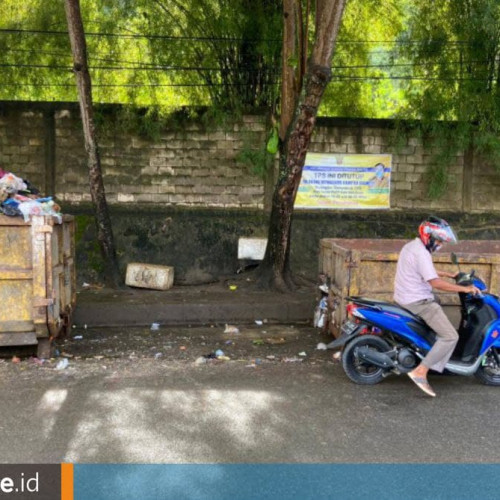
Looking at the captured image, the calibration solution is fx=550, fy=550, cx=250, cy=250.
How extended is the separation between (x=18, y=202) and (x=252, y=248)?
5096 mm

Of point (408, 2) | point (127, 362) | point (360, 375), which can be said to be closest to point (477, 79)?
point (408, 2)

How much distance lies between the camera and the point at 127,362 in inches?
230

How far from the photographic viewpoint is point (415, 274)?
199 inches

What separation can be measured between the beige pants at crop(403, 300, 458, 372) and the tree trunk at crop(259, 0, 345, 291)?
13.1 ft

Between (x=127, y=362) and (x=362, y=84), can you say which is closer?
(x=127, y=362)

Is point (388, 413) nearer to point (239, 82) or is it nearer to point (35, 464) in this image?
point (35, 464)

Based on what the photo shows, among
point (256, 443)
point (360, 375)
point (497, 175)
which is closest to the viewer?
point (256, 443)

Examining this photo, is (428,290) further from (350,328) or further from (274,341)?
(274,341)

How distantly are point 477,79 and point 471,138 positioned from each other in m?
1.08

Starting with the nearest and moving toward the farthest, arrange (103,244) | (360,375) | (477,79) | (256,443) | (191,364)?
(256,443), (360,375), (191,364), (103,244), (477,79)

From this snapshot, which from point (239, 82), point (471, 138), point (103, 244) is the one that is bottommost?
point (103, 244)

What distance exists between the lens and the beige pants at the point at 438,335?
4.90m

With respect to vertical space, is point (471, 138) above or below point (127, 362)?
above

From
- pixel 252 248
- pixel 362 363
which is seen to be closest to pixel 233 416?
pixel 362 363
